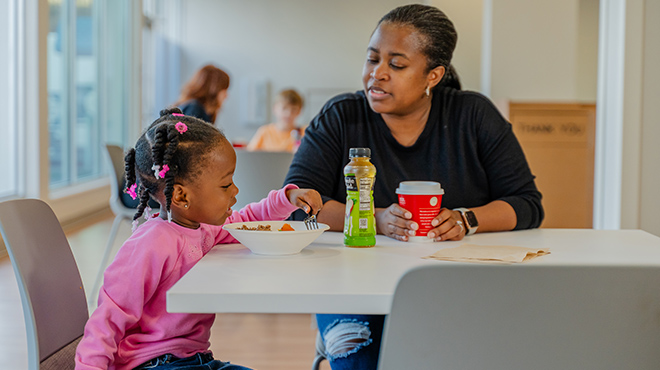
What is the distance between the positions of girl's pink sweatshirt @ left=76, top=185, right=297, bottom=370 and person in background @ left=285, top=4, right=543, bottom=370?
490mm

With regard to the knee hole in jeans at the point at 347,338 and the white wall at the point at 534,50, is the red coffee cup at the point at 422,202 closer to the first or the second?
the knee hole in jeans at the point at 347,338

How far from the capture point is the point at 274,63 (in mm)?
9766

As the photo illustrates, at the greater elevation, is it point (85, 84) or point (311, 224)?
point (85, 84)

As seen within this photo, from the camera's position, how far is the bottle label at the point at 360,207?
1238mm

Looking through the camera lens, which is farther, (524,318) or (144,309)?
(144,309)

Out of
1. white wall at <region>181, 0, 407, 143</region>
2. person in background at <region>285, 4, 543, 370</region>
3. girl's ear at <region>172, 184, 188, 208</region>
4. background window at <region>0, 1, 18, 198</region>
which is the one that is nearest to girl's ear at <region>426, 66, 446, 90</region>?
person in background at <region>285, 4, 543, 370</region>

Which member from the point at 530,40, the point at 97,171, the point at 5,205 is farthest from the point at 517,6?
the point at 97,171

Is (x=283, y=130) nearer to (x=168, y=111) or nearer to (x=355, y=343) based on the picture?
(x=168, y=111)

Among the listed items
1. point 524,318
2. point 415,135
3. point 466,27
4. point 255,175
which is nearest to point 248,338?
point 255,175

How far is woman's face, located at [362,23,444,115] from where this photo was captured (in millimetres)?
1594

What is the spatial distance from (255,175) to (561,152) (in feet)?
7.27

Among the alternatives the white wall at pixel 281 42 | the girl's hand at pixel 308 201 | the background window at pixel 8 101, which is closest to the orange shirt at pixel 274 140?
the background window at pixel 8 101

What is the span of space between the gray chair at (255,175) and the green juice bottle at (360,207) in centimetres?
135

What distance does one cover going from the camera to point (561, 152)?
396 cm
